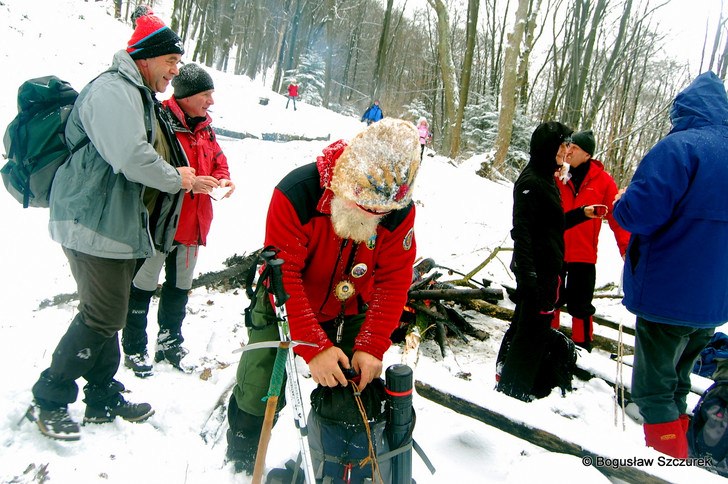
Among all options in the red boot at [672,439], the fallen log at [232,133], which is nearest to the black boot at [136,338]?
the red boot at [672,439]

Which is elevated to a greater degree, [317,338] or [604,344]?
[317,338]

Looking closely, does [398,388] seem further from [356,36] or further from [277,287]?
[356,36]

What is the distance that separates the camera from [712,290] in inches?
98.0

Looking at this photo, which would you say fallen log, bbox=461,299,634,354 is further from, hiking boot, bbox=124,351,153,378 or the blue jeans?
hiking boot, bbox=124,351,153,378

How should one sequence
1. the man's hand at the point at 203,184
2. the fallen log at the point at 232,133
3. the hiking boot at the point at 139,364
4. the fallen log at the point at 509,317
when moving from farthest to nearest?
1. the fallen log at the point at 232,133
2. the fallen log at the point at 509,317
3. the hiking boot at the point at 139,364
4. the man's hand at the point at 203,184

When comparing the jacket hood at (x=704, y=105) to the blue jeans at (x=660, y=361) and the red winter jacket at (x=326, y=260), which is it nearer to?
the blue jeans at (x=660, y=361)

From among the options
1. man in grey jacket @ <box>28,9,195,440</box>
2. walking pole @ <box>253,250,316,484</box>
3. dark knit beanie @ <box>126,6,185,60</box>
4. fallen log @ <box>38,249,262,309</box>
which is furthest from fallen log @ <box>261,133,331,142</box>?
walking pole @ <box>253,250,316,484</box>

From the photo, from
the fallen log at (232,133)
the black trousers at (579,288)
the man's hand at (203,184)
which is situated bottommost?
the black trousers at (579,288)

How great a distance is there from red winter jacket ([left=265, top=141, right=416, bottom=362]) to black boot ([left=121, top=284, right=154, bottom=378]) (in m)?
1.53

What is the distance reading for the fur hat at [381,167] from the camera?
180cm

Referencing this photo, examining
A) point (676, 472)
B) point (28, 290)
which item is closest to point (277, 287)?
point (676, 472)

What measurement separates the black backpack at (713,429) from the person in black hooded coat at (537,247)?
1.04 metres

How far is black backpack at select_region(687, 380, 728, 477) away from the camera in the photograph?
2781 mm

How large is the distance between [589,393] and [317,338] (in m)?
3.21
